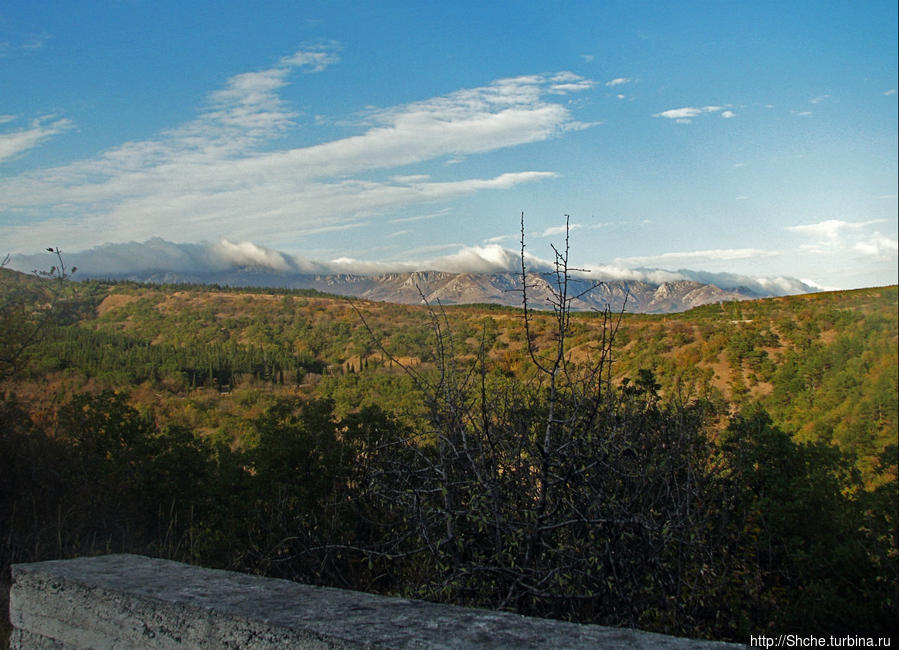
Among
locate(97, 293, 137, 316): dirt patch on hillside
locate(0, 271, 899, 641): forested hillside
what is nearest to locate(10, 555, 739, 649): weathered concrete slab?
locate(0, 271, 899, 641): forested hillside

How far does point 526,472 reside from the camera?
11.3ft

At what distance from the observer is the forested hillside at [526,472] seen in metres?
3.33

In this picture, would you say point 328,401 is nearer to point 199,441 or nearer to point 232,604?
point 199,441

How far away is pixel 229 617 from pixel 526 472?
6.23 ft

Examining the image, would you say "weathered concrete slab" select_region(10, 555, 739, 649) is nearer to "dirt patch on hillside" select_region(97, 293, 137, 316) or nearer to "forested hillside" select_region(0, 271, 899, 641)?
"forested hillside" select_region(0, 271, 899, 641)

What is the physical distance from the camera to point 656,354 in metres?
11.1

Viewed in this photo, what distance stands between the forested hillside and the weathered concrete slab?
1127mm

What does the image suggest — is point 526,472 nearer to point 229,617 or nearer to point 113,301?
point 229,617

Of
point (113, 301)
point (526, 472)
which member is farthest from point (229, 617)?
point (113, 301)

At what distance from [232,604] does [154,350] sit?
12130mm

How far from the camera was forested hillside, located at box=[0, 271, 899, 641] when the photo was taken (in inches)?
131

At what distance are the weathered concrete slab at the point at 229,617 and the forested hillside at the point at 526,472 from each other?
1.13 m

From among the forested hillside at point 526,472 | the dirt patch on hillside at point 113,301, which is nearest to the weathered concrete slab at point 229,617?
the forested hillside at point 526,472

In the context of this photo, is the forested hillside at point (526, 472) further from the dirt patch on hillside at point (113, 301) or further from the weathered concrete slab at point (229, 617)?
the dirt patch on hillside at point (113, 301)
